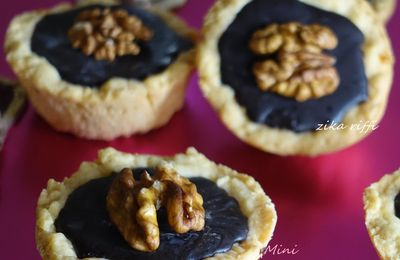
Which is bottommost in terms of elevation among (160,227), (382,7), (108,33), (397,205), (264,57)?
(160,227)

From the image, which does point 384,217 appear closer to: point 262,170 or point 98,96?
point 262,170

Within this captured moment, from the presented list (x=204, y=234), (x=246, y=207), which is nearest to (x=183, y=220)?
(x=204, y=234)

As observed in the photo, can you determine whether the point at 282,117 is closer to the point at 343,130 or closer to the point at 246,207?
the point at 343,130

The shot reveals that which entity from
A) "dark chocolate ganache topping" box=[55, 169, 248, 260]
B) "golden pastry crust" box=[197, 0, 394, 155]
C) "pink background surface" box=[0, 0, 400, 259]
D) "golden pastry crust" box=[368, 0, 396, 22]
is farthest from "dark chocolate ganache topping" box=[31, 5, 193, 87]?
"golden pastry crust" box=[368, 0, 396, 22]

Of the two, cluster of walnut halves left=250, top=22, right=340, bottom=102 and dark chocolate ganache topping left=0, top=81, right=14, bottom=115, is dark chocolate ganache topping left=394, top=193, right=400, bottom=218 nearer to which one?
cluster of walnut halves left=250, top=22, right=340, bottom=102

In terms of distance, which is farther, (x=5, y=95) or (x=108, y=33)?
(x=5, y=95)

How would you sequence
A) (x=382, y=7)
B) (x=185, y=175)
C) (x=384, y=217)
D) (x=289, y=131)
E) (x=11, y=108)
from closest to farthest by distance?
(x=384, y=217) < (x=185, y=175) < (x=289, y=131) < (x=11, y=108) < (x=382, y=7)

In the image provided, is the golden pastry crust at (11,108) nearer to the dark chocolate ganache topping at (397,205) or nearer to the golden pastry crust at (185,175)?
the golden pastry crust at (185,175)

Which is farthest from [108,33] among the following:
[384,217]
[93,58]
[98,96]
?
[384,217]
